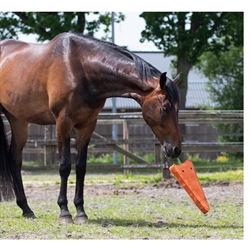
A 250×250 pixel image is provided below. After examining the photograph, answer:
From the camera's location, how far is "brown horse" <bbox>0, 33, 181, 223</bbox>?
5305mm

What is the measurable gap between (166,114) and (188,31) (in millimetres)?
13535

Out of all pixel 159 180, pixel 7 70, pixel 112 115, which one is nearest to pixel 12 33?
pixel 112 115

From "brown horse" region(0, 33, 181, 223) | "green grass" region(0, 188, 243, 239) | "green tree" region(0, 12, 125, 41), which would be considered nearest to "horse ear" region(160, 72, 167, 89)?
"brown horse" region(0, 33, 181, 223)

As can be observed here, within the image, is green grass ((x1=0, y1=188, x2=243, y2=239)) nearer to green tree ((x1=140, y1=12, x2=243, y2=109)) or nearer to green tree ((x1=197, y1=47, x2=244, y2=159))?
green tree ((x1=140, y1=12, x2=243, y2=109))

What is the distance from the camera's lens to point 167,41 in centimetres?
1848

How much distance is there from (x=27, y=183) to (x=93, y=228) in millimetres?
6213

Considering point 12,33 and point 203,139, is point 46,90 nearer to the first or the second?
point 12,33

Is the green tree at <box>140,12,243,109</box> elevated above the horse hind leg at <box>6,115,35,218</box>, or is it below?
above

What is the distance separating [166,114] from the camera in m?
5.25

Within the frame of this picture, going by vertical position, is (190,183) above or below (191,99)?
below

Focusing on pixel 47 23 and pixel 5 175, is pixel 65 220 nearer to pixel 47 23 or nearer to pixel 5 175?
pixel 5 175

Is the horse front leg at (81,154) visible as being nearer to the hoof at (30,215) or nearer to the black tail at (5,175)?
the hoof at (30,215)

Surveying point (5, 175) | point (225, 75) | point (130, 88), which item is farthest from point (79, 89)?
point (225, 75)

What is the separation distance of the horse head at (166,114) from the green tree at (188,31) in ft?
41.9
